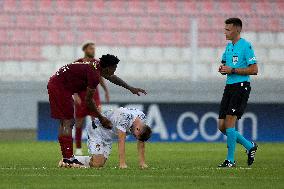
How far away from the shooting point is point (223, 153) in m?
17.2

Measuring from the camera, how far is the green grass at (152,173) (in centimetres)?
978

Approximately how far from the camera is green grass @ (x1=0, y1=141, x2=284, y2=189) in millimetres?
9781

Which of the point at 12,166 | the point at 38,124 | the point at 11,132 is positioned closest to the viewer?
the point at 12,166

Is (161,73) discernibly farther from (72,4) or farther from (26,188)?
(26,188)

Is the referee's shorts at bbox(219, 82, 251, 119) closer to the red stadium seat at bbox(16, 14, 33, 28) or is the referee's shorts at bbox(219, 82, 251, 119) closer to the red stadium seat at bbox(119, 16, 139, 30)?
the red stadium seat at bbox(119, 16, 139, 30)

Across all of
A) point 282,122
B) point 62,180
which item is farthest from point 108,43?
point 62,180

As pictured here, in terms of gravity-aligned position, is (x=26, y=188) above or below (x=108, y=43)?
below

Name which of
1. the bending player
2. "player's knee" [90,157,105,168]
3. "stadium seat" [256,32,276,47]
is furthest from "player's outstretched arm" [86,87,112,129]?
"stadium seat" [256,32,276,47]

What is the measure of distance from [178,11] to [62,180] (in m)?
14.3

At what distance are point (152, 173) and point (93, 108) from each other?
1.27m

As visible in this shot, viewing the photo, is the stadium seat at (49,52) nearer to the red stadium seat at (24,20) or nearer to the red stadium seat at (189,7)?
the red stadium seat at (24,20)

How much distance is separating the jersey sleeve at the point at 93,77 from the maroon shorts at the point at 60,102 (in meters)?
0.56

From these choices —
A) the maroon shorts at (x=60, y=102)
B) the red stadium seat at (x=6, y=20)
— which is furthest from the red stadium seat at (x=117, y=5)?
the maroon shorts at (x=60, y=102)

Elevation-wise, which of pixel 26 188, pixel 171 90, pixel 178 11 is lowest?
pixel 26 188
